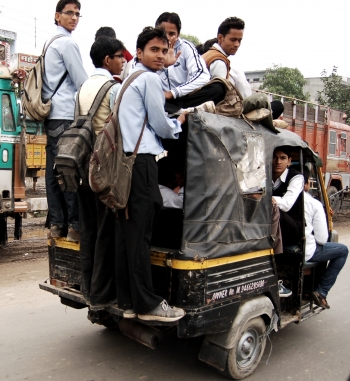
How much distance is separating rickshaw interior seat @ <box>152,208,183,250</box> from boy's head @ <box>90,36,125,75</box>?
125cm

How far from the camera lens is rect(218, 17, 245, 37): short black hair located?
14.6ft

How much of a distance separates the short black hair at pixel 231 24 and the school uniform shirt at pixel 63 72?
1.43 m

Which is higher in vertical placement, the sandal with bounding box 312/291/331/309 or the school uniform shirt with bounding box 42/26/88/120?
the school uniform shirt with bounding box 42/26/88/120

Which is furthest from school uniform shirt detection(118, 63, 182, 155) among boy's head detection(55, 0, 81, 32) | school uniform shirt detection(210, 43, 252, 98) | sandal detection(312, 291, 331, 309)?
sandal detection(312, 291, 331, 309)

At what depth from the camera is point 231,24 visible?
4.46 m

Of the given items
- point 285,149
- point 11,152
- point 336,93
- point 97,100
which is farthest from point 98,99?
point 336,93

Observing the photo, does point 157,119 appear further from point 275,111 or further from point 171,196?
point 275,111

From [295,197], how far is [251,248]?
2.64 ft

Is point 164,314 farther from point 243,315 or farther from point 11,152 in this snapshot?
point 11,152

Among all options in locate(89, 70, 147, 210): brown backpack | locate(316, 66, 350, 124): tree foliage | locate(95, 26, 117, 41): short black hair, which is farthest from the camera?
locate(316, 66, 350, 124): tree foliage

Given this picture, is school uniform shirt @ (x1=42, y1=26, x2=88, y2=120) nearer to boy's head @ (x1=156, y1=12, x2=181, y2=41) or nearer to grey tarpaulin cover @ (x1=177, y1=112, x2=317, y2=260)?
boy's head @ (x1=156, y1=12, x2=181, y2=41)

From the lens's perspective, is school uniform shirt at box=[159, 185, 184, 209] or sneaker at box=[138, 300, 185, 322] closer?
sneaker at box=[138, 300, 185, 322]

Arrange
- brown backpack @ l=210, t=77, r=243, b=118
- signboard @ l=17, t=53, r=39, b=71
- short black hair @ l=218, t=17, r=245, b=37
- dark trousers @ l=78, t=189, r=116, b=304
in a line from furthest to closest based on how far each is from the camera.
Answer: signboard @ l=17, t=53, r=39, b=71
short black hair @ l=218, t=17, r=245, b=37
brown backpack @ l=210, t=77, r=243, b=118
dark trousers @ l=78, t=189, r=116, b=304

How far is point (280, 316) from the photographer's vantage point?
390 cm
